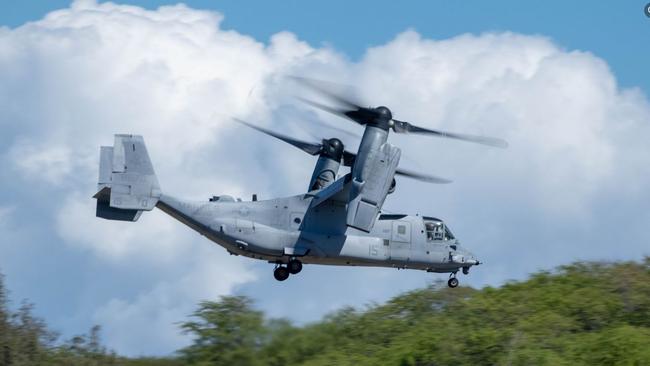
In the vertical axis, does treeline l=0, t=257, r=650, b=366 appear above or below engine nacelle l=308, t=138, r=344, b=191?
below

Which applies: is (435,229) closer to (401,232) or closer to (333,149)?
(401,232)

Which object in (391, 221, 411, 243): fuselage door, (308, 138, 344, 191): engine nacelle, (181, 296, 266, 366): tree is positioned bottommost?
(181, 296, 266, 366): tree

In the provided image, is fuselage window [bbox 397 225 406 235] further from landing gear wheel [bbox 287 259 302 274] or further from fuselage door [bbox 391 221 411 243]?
landing gear wheel [bbox 287 259 302 274]

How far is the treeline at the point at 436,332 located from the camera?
39781mm

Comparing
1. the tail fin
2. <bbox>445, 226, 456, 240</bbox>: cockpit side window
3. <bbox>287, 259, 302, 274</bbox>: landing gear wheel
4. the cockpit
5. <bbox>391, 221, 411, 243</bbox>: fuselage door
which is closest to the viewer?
the tail fin

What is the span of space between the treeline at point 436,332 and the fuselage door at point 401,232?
9.30 ft

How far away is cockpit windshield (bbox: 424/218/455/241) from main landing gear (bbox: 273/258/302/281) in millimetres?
4556

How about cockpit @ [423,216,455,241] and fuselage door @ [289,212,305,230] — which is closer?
fuselage door @ [289,212,305,230]

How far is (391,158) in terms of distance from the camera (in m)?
42.1

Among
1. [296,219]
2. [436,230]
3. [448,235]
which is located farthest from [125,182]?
[448,235]

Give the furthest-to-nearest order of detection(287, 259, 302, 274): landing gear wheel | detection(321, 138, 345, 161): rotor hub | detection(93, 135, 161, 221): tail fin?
detection(321, 138, 345, 161): rotor hub
detection(287, 259, 302, 274): landing gear wheel
detection(93, 135, 161, 221): tail fin

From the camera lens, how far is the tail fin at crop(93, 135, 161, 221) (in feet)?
139

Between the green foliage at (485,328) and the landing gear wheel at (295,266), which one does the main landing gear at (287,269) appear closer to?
the landing gear wheel at (295,266)

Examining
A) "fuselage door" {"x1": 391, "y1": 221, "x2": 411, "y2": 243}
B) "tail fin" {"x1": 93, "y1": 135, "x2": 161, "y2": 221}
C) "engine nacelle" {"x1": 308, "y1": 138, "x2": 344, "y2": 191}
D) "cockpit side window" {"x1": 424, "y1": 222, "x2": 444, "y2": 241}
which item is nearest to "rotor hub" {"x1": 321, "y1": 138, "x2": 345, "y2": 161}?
"engine nacelle" {"x1": 308, "y1": 138, "x2": 344, "y2": 191}
